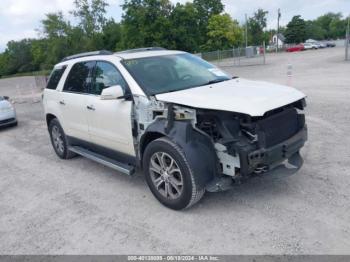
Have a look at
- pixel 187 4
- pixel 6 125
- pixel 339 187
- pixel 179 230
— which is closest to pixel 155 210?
pixel 179 230

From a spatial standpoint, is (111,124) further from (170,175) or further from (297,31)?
(297,31)

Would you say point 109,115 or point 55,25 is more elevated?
point 55,25

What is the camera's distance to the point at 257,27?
86.1 metres

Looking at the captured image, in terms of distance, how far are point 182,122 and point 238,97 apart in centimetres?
68

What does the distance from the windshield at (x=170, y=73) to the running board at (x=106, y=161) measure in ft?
3.57

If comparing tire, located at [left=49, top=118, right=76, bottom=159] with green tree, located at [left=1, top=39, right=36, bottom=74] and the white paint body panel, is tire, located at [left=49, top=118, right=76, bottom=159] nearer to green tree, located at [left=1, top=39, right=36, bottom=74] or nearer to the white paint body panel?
the white paint body panel

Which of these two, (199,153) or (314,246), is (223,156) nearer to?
(199,153)

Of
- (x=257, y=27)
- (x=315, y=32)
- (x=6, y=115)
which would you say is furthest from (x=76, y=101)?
(x=315, y=32)

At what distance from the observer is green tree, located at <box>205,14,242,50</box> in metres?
57.4

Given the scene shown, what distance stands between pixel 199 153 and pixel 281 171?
113 cm

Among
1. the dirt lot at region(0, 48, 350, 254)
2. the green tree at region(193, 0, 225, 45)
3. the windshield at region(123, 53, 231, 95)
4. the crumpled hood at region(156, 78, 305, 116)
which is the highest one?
the green tree at region(193, 0, 225, 45)

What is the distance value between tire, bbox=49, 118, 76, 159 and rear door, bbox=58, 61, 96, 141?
26cm

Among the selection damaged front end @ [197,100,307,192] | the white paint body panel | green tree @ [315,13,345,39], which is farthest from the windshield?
green tree @ [315,13,345,39]

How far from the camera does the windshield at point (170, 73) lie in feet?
14.7
